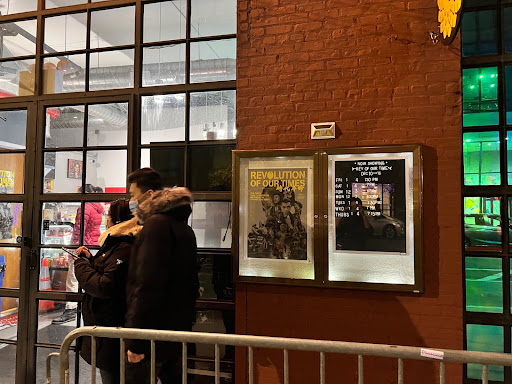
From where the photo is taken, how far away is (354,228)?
276 cm

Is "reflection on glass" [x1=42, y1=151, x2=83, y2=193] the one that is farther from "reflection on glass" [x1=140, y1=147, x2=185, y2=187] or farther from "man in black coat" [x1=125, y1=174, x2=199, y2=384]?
"man in black coat" [x1=125, y1=174, x2=199, y2=384]

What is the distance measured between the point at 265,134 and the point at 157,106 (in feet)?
3.76

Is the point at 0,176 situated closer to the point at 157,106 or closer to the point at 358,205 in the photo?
the point at 157,106

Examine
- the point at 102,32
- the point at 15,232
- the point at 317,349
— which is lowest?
the point at 317,349

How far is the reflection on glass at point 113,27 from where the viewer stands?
140 inches

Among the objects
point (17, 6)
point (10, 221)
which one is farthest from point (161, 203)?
point (17, 6)

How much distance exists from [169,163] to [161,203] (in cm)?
111

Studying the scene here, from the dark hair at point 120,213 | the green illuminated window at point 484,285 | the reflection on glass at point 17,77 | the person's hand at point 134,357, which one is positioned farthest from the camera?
the reflection on glass at point 17,77

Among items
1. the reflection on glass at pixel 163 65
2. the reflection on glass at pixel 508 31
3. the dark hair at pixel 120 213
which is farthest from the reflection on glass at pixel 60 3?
the reflection on glass at pixel 508 31

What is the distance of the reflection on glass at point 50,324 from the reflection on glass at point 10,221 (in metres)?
0.75

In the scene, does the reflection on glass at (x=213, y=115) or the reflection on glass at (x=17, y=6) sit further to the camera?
the reflection on glass at (x=17, y=6)

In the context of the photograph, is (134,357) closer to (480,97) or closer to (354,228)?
(354,228)

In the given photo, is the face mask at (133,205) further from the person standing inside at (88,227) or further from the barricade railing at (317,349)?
the person standing inside at (88,227)

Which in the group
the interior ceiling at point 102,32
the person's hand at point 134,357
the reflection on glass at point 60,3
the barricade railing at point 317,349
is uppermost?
the reflection on glass at point 60,3
